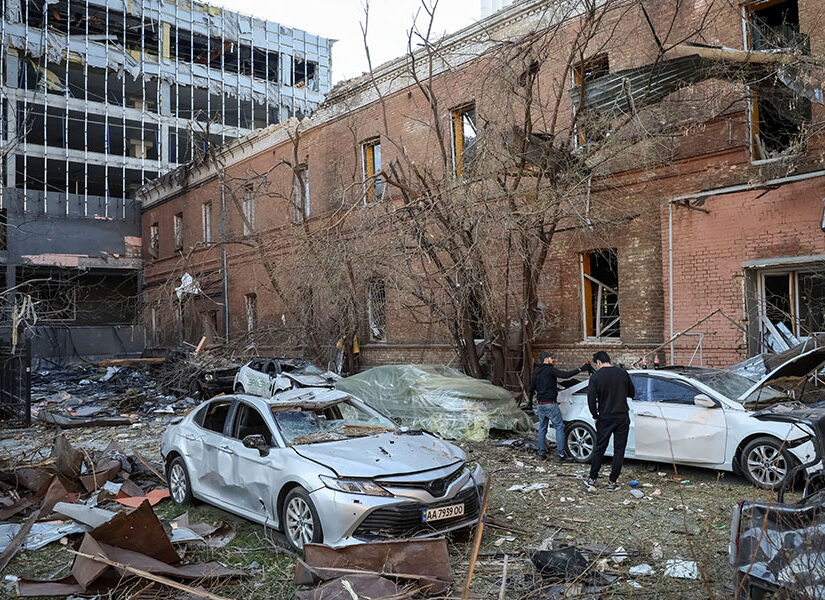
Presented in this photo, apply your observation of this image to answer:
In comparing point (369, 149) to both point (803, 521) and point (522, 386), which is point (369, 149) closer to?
point (522, 386)

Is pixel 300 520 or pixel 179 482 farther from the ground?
pixel 300 520

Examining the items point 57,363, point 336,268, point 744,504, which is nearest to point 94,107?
point 57,363

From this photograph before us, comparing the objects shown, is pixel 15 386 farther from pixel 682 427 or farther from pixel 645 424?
pixel 682 427

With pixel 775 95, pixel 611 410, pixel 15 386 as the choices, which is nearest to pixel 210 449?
pixel 611 410

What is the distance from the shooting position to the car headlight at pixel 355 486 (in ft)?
19.1

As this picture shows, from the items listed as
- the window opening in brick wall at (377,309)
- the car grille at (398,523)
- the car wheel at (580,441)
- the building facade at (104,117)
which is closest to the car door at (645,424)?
the car wheel at (580,441)

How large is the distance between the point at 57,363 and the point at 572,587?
3245 cm

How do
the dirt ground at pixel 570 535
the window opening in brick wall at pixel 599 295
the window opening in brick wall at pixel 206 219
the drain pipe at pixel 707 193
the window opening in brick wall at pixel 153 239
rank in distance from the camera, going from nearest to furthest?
the dirt ground at pixel 570 535, the drain pipe at pixel 707 193, the window opening in brick wall at pixel 599 295, the window opening in brick wall at pixel 206 219, the window opening in brick wall at pixel 153 239

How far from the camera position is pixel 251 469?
22.1 ft

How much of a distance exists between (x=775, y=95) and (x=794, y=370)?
5961mm

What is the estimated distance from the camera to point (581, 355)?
50.6ft

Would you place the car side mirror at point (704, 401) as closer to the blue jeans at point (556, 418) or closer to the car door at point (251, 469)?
the blue jeans at point (556, 418)

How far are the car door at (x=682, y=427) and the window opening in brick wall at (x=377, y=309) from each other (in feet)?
26.5

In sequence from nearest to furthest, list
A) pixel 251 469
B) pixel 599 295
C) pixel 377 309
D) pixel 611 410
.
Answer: pixel 251 469, pixel 611 410, pixel 599 295, pixel 377 309
